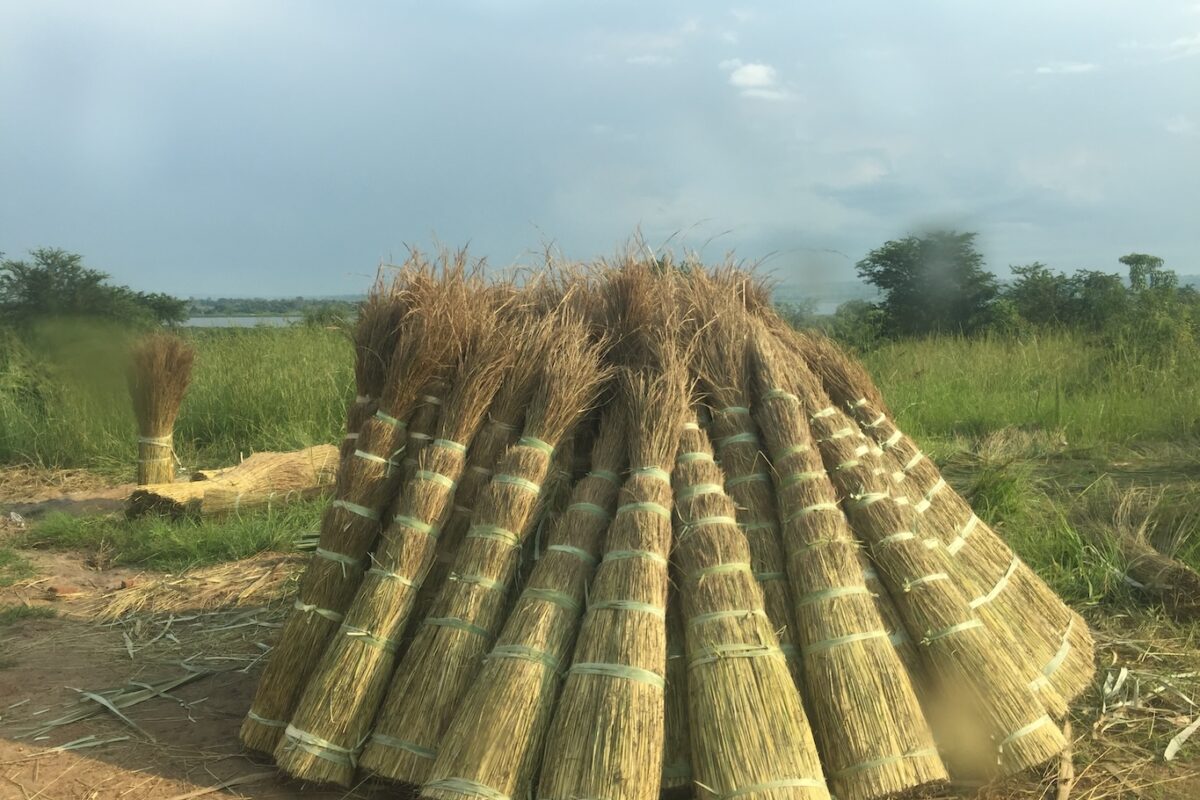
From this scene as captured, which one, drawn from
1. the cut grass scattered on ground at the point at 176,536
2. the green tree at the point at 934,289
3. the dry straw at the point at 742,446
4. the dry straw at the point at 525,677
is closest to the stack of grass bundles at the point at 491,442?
the dry straw at the point at 525,677

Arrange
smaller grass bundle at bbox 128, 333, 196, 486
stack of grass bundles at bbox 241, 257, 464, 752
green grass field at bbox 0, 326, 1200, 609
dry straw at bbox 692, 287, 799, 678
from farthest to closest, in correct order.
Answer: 1. smaller grass bundle at bbox 128, 333, 196, 486
2. green grass field at bbox 0, 326, 1200, 609
3. stack of grass bundles at bbox 241, 257, 464, 752
4. dry straw at bbox 692, 287, 799, 678

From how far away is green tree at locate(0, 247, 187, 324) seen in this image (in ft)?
33.9

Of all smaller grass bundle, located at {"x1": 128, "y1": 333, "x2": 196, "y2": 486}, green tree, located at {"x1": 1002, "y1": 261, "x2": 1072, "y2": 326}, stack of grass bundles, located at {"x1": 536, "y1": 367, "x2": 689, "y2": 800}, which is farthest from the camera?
green tree, located at {"x1": 1002, "y1": 261, "x2": 1072, "y2": 326}

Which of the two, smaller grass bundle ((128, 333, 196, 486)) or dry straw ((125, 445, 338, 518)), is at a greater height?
smaller grass bundle ((128, 333, 196, 486))

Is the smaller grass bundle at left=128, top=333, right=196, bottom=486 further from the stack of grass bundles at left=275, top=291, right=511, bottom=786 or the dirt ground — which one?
the stack of grass bundles at left=275, top=291, right=511, bottom=786

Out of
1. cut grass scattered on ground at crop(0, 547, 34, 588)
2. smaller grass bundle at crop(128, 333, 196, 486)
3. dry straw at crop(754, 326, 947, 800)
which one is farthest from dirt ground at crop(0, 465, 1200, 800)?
smaller grass bundle at crop(128, 333, 196, 486)

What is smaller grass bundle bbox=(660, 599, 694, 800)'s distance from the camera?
2.58 metres

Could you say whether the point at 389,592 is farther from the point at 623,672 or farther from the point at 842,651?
the point at 842,651

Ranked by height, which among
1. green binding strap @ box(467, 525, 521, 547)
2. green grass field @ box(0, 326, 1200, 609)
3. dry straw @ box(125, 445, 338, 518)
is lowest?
dry straw @ box(125, 445, 338, 518)

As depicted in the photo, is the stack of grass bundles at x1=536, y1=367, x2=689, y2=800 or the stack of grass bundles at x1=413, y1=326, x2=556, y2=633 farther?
the stack of grass bundles at x1=413, y1=326, x2=556, y2=633

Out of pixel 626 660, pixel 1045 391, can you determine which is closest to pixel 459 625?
pixel 626 660

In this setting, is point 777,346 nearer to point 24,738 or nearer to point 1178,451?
point 24,738

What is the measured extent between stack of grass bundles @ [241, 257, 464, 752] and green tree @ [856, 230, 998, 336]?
1246 centimetres

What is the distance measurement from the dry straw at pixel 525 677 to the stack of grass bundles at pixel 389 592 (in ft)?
1.18
